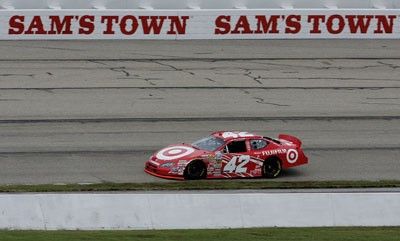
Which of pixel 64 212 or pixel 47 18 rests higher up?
pixel 47 18

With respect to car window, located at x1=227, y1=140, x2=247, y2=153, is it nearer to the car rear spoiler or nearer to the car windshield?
the car windshield

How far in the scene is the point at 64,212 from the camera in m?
18.0

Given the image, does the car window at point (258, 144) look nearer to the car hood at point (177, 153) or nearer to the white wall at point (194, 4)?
the car hood at point (177, 153)

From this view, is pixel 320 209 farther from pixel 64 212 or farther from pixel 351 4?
pixel 351 4

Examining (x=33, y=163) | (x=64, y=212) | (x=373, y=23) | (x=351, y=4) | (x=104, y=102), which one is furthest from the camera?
(x=351, y=4)

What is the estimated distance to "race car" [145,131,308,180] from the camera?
23.3m

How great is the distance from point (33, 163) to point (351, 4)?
19345mm

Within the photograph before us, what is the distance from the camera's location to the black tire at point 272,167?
2394 cm

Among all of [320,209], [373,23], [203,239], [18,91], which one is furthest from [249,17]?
[203,239]

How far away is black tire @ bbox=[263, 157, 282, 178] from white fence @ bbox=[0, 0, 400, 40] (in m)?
13.4

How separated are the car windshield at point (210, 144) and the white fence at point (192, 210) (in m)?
5.17

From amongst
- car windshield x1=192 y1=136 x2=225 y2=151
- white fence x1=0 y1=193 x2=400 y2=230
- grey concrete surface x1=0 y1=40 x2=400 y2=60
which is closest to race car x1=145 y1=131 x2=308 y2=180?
car windshield x1=192 y1=136 x2=225 y2=151

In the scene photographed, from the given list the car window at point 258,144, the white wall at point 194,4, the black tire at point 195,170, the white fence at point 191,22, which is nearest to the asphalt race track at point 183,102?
the white fence at point 191,22

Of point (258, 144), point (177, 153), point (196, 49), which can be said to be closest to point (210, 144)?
point (177, 153)
